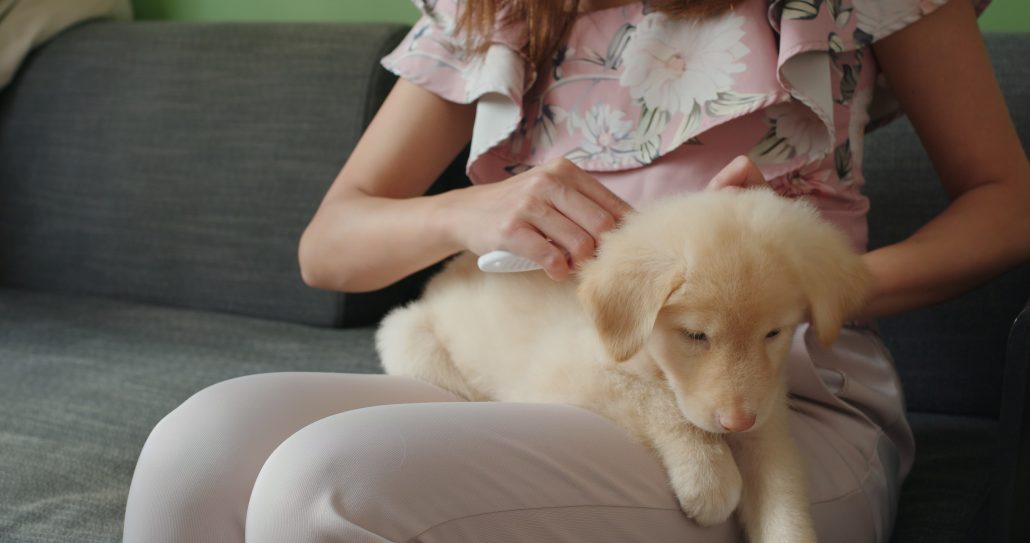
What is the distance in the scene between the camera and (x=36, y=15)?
226 centimetres

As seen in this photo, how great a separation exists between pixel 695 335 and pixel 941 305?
81 cm

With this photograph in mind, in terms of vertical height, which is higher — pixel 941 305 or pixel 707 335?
pixel 707 335

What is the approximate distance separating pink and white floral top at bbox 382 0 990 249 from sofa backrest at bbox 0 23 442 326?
80 cm

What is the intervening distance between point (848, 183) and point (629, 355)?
0.43 m

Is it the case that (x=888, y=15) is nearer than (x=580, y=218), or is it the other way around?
(x=580, y=218)

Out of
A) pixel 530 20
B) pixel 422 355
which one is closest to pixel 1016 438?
pixel 422 355

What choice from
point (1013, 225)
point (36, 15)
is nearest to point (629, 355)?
point (1013, 225)

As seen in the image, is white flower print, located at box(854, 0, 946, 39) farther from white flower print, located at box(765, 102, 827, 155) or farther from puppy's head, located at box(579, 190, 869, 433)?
puppy's head, located at box(579, 190, 869, 433)

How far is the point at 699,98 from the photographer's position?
1.06 metres

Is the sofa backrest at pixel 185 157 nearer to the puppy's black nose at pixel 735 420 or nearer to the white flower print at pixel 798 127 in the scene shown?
the white flower print at pixel 798 127

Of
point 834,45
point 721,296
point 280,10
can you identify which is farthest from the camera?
point 280,10

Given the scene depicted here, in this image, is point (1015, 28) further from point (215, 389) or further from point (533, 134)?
point (215, 389)

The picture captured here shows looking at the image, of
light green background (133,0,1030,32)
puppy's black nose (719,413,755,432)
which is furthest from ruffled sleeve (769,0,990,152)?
light green background (133,0,1030,32)

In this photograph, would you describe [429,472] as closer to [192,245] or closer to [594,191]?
[594,191]
